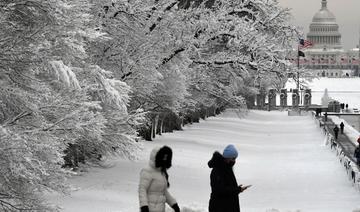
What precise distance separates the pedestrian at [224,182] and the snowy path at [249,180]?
371cm

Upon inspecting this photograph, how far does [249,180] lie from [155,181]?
528 inches

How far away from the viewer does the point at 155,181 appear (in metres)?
8.39

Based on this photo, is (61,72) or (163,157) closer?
(163,157)

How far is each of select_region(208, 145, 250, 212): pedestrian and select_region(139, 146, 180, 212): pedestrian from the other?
3.41ft

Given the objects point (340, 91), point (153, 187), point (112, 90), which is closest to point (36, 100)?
point (112, 90)

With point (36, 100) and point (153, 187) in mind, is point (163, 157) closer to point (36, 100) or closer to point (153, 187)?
point (153, 187)

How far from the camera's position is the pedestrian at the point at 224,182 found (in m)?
9.34

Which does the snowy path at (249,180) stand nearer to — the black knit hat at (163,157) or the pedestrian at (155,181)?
the pedestrian at (155,181)

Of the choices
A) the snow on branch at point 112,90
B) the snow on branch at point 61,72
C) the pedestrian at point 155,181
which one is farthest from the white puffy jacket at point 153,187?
the snow on branch at point 112,90

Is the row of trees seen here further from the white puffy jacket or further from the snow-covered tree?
the white puffy jacket

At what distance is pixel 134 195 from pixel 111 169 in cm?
340

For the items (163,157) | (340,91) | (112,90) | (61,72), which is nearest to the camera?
(163,157)

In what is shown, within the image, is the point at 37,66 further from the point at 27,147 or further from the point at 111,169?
the point at 111,169

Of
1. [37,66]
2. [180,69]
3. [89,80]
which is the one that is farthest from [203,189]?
[37,66]
